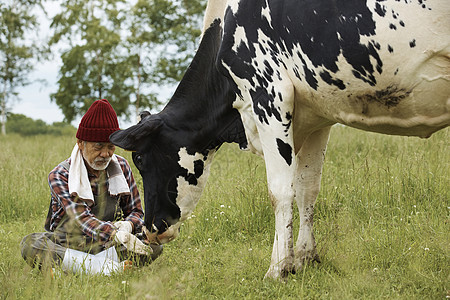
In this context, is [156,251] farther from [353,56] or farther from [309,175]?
[353,56]

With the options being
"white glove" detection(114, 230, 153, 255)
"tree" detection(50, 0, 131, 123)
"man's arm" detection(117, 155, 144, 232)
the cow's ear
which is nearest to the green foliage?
"tree" detection(50, 0, 131, 123)

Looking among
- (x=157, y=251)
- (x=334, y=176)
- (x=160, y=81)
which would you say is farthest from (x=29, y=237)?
(x=160, y=81)

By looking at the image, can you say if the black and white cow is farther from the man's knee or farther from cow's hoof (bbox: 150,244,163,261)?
the man's knee

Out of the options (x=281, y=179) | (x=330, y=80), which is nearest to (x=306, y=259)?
(x=281, y=179)

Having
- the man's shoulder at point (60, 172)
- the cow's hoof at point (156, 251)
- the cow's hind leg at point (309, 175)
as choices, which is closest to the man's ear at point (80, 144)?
the man's shoulder at point (60, 172)

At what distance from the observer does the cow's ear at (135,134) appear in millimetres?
4195

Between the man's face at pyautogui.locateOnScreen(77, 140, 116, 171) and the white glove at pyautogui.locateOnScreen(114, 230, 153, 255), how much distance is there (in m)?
0.68

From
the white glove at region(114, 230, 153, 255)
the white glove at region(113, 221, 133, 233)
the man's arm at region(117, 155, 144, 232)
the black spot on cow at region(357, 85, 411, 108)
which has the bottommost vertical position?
the white glove at region(114, 230, 153, 255)

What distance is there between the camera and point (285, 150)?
373cm

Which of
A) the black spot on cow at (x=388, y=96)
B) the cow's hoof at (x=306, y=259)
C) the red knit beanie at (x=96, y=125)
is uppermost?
the red knit beanie at (x=96, y=125)

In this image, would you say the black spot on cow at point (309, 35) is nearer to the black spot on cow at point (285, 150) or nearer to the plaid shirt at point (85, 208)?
the black spot on cow at point (285, 150)

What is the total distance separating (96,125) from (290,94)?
165 cm

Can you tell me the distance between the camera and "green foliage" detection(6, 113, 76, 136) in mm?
25828

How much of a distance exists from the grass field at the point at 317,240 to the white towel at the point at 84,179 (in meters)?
0.66
